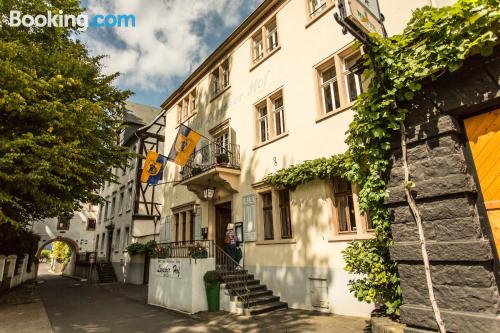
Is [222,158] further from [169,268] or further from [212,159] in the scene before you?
[169,268]

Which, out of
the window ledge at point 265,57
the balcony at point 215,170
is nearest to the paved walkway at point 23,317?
the balcony at point 215,170

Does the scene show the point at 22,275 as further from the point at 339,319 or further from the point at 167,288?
the point at 339,319

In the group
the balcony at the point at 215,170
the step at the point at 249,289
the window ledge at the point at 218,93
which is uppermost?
the window ledge at the point at 218,93

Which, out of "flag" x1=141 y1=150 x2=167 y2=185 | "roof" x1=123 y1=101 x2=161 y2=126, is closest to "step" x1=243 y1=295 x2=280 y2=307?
"flag" x1=141 y1=150 x2=167 y2=185

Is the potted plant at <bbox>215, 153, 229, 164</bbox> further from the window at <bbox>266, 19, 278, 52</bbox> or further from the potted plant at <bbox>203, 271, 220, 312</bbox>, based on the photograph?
the window at <bbox>266, 19, 278, 52</bbox>

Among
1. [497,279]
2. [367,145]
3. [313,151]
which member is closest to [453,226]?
[497,279]

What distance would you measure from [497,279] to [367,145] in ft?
7.35

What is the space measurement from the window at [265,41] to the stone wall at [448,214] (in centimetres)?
911

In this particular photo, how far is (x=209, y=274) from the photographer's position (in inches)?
376

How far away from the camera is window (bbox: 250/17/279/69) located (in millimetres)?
12442

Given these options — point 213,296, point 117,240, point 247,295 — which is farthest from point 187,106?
point 117,240

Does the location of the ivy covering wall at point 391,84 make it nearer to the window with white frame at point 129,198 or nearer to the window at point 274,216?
the window at point 274,216

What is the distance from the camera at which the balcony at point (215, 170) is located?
39.6 ft

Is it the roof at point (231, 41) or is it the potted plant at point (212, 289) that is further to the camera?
the roof at point (231, 41)
